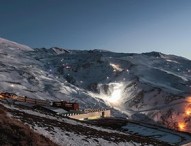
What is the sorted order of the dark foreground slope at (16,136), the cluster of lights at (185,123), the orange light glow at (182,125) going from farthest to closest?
the orange light glow at (182,125)
the cluster of lights at (185,123)
the dark foreground slope at (16,136)

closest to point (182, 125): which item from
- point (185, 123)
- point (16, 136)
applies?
point (185, 123)

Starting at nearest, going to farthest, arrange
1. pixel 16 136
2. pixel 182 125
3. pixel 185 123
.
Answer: pixel 16 136 → pixel 185 123 → pixel 182 125

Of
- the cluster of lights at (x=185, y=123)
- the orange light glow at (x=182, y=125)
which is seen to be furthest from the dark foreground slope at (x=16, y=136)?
the orange light glow at (x=182, y=125)

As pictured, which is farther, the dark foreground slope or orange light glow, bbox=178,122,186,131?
orange light glow, bbox=178,122,186,131

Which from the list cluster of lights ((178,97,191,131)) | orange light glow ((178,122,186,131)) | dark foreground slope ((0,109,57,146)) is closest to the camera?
dark foreground slope ((0,109,57,146))

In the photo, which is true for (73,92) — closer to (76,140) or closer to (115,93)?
(115,93)

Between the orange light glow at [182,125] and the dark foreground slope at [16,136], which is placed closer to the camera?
the dark foreground slope at [16,136]

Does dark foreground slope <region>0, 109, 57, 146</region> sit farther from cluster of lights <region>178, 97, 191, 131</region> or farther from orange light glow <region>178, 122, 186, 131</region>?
orange light glow <region>178, 122, 186, 131</region>

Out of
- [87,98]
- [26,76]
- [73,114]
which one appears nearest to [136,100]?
[87,98]

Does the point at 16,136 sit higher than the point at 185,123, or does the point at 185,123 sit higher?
the point at 185,123

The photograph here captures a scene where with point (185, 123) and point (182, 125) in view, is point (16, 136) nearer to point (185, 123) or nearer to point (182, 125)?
point (185, 123)

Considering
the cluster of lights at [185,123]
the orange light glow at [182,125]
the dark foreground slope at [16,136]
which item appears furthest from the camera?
the orange light glow at [182,125]

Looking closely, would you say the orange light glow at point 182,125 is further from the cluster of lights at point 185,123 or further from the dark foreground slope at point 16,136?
the dark foreground slope at point 16,136

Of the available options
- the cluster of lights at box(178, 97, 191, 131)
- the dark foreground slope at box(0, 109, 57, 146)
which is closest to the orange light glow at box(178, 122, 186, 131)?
the cluster of lights at box(178, 97, 191, 131)
